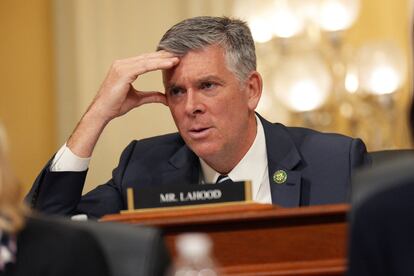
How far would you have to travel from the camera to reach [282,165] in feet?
14.2

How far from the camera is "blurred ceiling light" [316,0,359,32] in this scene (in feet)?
23.7

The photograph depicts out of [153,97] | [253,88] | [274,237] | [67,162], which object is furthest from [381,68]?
[274,237]

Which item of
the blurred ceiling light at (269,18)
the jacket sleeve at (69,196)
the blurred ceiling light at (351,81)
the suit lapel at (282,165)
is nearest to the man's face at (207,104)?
the suit lapel at (282,165)

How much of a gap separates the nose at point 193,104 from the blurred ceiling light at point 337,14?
3076 millimetres

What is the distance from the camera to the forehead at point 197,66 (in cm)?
433

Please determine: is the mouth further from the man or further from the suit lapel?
the suit lapel

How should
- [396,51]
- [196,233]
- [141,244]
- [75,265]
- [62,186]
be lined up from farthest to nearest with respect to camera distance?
[396,51], [62,186], [196,233], [141,244], [75,265]

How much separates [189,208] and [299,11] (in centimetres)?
403

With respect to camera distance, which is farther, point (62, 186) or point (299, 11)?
point (299, 11)

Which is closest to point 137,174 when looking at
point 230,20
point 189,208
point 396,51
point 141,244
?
point 230,20

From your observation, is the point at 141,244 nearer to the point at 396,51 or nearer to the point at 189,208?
the point at 189,208

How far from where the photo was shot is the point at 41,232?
2377mm

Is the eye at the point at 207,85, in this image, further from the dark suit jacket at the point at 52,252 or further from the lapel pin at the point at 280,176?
the dark suit jacket at the point at 52,252

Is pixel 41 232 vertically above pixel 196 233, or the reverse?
pixel 41 232
